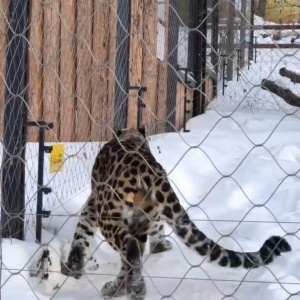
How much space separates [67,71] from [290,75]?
2972 mm

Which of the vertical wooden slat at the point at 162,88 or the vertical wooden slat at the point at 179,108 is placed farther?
the vertical wooden slat at the point at 179,108

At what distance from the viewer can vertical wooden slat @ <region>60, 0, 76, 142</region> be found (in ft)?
11.7

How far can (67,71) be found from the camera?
11.8ft

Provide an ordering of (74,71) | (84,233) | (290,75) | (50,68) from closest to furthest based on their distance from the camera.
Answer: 1. (84,233)
2. (50,68)
3. (74,71)
4. (290,75)

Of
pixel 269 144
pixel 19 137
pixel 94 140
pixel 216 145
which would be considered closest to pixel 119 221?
pixel 19 137

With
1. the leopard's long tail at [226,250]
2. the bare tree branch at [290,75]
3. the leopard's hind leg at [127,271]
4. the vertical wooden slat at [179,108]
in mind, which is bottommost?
the vertical wooden slat at [179,108]

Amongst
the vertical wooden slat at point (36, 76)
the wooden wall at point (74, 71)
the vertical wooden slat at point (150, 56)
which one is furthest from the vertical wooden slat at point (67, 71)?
the vertical wooden slat at point (150, 56)

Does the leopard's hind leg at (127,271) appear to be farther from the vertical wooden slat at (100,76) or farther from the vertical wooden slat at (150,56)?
the vertical wooden slat at (150,56)

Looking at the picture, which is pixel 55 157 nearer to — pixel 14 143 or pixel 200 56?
pixel 14 143

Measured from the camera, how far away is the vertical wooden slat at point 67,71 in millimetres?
3561

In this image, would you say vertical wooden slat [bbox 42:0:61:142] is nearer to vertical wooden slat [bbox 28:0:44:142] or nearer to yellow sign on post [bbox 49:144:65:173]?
vertical wooden slat [bbox 28:0:44:142]

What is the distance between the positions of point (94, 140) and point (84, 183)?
0.30m

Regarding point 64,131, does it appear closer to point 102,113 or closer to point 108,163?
point 102,113

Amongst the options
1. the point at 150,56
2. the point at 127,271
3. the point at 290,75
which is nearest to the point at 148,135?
the point at 150,56
